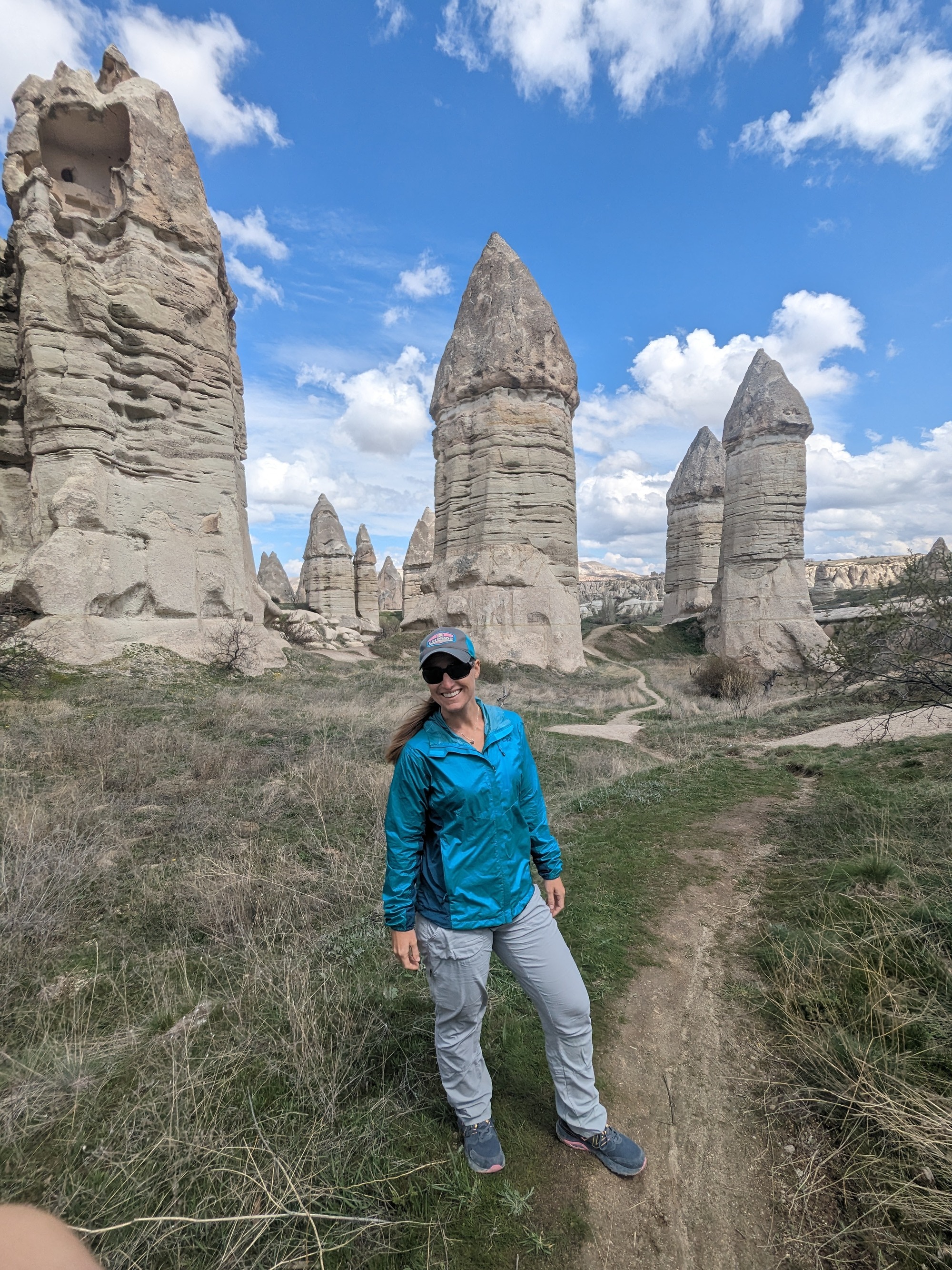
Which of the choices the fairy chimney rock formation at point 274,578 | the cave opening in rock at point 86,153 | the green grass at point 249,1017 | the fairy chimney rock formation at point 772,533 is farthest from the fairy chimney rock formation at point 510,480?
the fairy chimney rock formation at point 274,578

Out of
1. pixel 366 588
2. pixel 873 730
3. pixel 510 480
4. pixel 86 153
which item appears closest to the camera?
pixel 873 730

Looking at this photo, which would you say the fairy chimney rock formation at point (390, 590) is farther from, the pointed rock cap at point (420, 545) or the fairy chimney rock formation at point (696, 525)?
the fairy chimney rock formation at point (696, 525)

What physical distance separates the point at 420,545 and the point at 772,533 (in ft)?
77.3

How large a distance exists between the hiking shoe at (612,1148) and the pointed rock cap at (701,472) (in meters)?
28.4

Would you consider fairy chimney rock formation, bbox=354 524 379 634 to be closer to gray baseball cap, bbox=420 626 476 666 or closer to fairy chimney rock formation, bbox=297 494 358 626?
fairy chimney rock formation, bbox=297 494 358 626

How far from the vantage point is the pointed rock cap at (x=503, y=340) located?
18.1m

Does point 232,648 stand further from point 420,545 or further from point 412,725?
point 420,545

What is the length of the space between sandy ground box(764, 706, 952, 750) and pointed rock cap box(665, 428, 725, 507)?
1921 cm

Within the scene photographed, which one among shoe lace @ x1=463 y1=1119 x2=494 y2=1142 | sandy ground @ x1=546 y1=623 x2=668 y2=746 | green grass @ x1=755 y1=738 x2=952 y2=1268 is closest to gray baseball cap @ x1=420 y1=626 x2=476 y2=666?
shoe lace @ x1=463 y1=1119 x2=494 y2=1142

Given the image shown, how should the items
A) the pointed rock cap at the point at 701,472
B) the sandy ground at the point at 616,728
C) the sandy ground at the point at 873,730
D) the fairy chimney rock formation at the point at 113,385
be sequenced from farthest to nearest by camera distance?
the pointed rock cap at the point at 701,472 < the fairy chimney rock formation at the point at 113,385 < the sandy ground at the point at 616,728 < the sandy ground at the point at 873,730

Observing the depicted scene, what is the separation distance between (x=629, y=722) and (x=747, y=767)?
4.46 m

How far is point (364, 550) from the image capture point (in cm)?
3578

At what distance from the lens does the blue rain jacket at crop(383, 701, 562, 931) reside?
6.18 feet

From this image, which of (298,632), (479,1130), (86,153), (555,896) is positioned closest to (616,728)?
(555,896)
